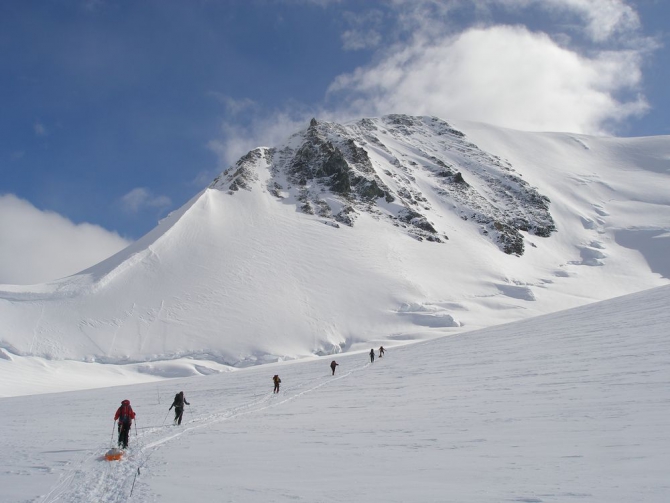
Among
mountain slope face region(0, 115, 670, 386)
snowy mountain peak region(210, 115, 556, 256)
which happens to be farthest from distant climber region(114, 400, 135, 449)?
snowy mountain peak region(210, 115, 556, 256)

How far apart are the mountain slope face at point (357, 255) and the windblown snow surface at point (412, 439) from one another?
101 feet

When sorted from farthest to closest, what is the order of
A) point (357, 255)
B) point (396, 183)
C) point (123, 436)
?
1. point (396, 183)
2. point (357, 255)
3. point (123, 436)

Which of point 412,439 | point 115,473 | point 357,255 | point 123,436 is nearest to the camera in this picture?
point 115,473

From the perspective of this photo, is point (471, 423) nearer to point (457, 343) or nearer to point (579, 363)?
point (579, 363)

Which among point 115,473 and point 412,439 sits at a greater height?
point 412,439

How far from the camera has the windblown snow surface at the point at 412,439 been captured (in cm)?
655

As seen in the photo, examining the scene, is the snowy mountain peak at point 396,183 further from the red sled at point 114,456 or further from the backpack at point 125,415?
the red sled at point 114,456

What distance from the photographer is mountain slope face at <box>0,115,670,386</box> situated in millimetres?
51125

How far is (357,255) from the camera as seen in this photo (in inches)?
2904

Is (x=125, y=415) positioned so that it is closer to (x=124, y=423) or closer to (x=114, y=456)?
(x=124, y=423)

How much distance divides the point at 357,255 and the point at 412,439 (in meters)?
64.2

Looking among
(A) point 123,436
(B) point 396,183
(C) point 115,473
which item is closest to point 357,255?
(B) point 396,183

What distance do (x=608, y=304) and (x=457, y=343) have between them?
1019cm

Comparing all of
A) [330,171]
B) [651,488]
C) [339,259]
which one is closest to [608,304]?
[651,488]
